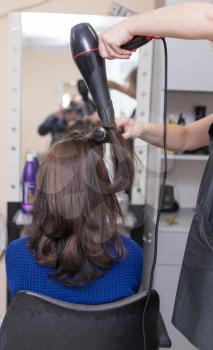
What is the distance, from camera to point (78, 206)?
920 millimetres

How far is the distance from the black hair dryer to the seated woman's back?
7 centimetres

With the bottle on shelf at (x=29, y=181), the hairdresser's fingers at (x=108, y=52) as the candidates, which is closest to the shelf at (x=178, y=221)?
the bottle on shelf at (x=29, y=181)

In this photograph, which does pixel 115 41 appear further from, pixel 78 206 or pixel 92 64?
pixel 78 206

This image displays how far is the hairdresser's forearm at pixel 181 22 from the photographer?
0.60 m

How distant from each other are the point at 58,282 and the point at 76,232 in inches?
4.7

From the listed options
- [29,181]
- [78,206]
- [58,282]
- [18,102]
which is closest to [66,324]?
[58,282]

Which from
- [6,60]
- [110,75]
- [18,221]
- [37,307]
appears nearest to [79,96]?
[110,75]

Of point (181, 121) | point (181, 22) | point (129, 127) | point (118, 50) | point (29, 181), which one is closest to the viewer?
point (181, 22)

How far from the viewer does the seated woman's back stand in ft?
2.97

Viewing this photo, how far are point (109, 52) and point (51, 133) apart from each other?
3.36 ft

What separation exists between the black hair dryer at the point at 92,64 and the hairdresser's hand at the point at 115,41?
0.04m

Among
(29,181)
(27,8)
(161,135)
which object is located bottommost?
(29,181)

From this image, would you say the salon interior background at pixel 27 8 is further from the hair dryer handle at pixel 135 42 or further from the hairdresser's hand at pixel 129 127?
the hair dryer handle at pixel 135 42

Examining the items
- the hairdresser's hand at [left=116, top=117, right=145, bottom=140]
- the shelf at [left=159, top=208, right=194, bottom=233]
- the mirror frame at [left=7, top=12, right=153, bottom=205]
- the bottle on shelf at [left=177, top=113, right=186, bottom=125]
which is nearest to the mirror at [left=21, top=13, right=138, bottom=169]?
the mirror frame at [left=7, top=12, right=153, bottom=205]
